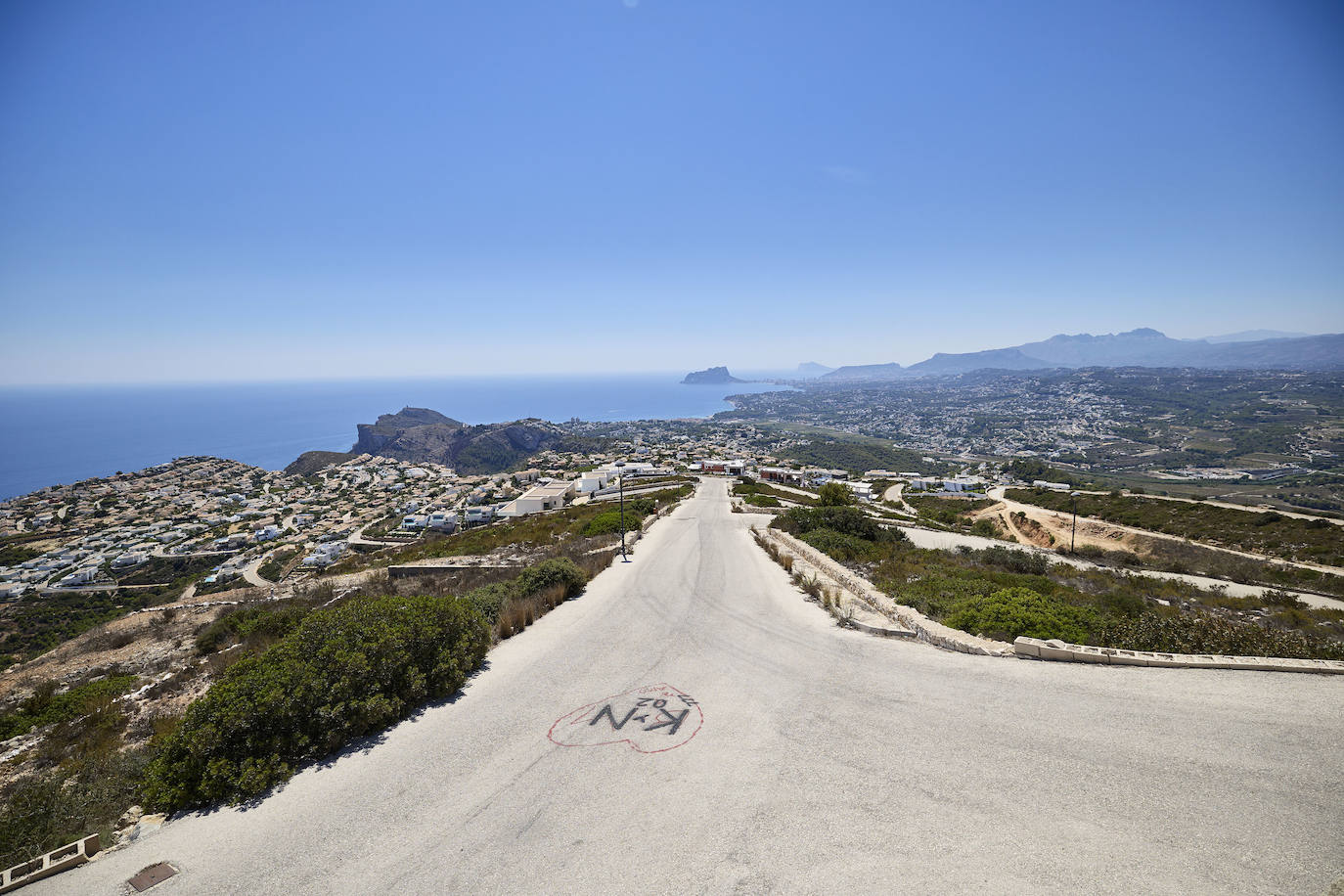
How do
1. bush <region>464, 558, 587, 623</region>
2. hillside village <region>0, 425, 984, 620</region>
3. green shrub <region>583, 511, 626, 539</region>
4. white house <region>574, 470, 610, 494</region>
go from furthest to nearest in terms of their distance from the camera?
white house <region>574, 470, 610, 494</region> < hillside village <region>0, 425, 984, 620</region> < green shrub <region>583, 511, 626, 539</region> < bush <region>464, 558, 587, 623</region>

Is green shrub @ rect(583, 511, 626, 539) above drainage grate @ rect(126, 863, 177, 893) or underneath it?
underneath

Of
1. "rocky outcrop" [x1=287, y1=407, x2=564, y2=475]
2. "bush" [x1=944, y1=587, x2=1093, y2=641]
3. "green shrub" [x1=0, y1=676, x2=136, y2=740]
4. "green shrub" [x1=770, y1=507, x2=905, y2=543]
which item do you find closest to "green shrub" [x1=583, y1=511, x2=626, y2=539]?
"green shrub" [x1=770, y1=507, x2=905, y2=543]

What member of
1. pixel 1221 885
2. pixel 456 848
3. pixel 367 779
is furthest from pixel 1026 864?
pixel 367 779

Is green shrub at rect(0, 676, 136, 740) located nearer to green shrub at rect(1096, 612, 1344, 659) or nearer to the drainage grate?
the drainage grate

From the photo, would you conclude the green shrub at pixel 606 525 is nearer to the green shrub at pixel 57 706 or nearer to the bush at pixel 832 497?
the bush at pixel 832 497

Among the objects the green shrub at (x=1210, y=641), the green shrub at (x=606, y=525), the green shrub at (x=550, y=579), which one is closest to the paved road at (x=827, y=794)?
the green shrub at (x=1210, y=641)

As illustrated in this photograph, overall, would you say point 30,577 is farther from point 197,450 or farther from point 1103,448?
point 1103,448
